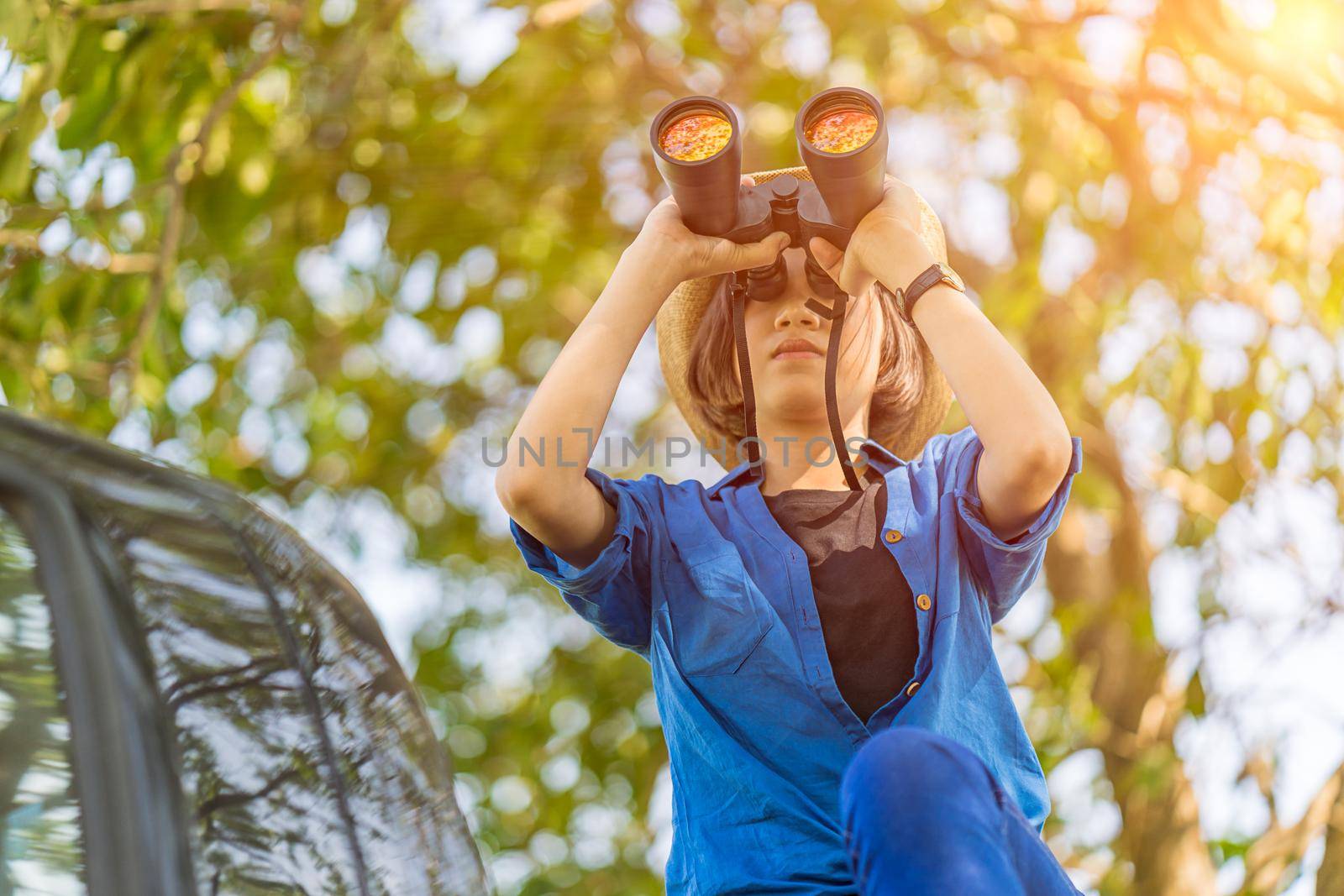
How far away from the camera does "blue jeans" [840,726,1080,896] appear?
1259 mm

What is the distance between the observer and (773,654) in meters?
1.71

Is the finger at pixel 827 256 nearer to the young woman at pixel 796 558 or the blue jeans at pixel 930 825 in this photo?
the young woman at pixel 796 558

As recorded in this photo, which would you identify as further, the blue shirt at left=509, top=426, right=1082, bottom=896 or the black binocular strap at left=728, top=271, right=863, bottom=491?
the black binocular strap at left=728, top=271, right=863, bottom=491

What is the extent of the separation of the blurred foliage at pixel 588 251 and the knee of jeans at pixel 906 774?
2004 millimetres

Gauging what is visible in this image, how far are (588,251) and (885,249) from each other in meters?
2.84

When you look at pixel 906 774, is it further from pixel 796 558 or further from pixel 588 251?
pixel 588 251

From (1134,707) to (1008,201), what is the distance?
1.57 meters

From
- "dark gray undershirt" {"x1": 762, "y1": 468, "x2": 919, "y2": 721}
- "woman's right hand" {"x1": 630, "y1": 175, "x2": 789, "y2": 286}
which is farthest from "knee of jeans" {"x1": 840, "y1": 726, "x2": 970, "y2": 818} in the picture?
"woman's right hand" {"x1": 630, "y1": 175, "x2": 789, "y2": 286}

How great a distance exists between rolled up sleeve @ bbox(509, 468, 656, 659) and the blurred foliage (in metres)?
1.43

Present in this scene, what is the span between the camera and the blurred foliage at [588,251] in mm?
3223

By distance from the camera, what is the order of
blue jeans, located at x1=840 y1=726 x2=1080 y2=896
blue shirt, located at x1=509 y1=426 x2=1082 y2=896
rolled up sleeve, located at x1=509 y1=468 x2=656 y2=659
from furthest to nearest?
rolled up sleeve, located at x1=509 y1=468 x2=656 y2=659, blue shirt, located at x1=509 y1=426 x2=1082 y2=896, blue jeans, located at x1=840 y1=726 x2=1080 y2=896

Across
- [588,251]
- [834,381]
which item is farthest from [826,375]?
[588,251]

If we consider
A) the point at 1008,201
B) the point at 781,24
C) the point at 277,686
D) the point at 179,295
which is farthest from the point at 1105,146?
the point at 277,686

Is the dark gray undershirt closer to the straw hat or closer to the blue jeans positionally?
the straw hat
